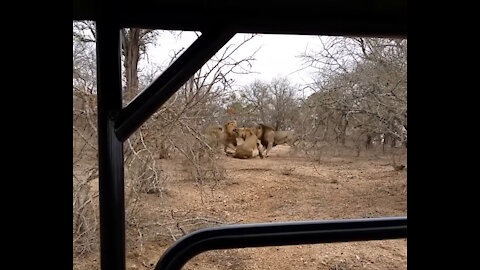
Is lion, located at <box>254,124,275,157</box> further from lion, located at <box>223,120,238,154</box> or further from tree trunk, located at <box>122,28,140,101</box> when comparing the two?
tree trunk, located at <box>122,28,140,101</box>

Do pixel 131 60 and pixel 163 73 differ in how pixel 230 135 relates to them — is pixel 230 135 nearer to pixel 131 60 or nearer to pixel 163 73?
pixel 131 60

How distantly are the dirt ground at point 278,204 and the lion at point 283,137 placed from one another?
5.2 inches

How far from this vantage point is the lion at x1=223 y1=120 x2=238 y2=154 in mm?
4086

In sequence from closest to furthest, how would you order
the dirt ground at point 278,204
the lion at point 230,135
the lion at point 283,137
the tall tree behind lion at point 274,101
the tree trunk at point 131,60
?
the tree trunk at point 131,60
the dirt ground at point 278,204
the tall tree behind lion at point 274,101
the lion at point 230,135
the lion at point 283,137

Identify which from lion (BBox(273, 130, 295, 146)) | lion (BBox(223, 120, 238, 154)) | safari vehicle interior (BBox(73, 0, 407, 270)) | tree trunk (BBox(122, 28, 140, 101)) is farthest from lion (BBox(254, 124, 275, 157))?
safari vehicle interior (BBox(73, 0, 407, 270))

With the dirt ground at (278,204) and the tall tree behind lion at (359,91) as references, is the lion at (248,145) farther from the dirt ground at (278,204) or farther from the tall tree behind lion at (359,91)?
the tall tree behind lion at (359,91)

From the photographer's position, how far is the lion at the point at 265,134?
15.1ft

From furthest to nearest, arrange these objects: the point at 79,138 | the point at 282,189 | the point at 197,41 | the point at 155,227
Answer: the point at 282,189 → the point at 155,227 → the point at 79,138 → the point at 197,41

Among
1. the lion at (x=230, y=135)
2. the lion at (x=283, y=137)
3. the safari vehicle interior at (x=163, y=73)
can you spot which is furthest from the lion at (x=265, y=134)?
the safari vehicle interior at (x=163, y=73)

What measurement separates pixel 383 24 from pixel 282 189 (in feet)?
11.7

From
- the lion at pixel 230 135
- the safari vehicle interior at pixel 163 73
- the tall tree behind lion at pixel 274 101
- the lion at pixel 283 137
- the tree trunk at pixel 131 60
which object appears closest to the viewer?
the safari vehicle interior at pixel 163 73
